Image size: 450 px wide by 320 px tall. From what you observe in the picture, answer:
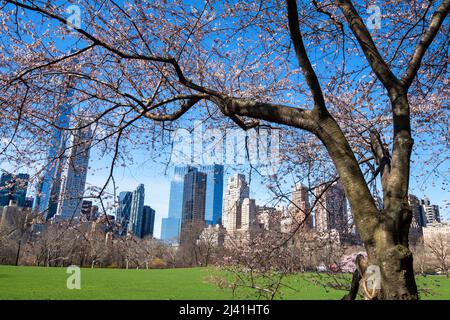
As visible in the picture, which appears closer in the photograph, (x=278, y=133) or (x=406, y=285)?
(x=406, y=285)

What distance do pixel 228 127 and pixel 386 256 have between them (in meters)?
4.27

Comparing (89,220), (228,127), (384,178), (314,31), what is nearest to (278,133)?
(228,127)

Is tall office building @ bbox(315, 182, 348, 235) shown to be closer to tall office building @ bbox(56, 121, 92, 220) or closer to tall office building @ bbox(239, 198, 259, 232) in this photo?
tall office building @ bbox(239, 198, 259, 232)

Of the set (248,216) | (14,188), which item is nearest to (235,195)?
(248,216)

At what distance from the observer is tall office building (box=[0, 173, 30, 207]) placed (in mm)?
5516

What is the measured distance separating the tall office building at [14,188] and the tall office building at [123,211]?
6.17ft

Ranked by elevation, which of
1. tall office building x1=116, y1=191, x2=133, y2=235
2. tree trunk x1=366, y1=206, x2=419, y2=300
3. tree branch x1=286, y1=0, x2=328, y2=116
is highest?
tree branch x1=286, y1=0, x2=328, y2=116

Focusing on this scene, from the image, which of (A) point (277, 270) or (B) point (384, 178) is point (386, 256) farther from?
(A) point (277, 270)

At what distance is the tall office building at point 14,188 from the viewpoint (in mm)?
5516

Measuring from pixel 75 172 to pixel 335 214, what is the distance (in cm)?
518

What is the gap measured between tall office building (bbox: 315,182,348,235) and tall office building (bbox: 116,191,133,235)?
384 cm

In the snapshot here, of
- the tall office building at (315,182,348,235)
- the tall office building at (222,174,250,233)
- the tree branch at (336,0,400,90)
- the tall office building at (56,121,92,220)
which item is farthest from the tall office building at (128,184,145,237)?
the tree branch at (336,0,400,90)

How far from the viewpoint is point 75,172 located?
16.1ft
